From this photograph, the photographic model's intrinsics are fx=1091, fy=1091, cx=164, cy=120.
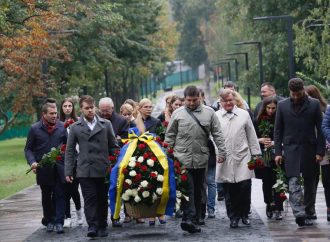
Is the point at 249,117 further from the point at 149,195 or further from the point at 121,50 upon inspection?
the point at 121,50

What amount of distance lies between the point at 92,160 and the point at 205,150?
153 centimetres

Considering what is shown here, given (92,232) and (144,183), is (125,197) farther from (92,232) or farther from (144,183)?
(92,232)

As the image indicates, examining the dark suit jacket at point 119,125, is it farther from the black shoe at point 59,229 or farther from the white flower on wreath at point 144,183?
the white flower on wreath at point 144,183

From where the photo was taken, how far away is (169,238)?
14.2 m

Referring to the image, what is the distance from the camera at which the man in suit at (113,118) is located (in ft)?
54.0

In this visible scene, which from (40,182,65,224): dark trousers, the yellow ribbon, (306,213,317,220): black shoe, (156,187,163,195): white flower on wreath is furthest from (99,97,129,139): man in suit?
(306,213,317,220): black shoe

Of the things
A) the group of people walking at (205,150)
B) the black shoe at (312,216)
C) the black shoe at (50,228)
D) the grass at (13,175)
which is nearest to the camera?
the group of people walking at (205,150)

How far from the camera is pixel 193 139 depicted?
14.7 m

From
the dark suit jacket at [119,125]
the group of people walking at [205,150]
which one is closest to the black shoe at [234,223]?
the group of people walking at [205,150]

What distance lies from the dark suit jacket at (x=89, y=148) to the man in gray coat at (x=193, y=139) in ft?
2.80

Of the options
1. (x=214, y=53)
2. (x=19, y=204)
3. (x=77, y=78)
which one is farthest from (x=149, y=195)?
(x=214, y=53)

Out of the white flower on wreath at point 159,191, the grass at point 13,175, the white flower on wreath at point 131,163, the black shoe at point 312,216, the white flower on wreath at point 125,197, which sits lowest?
the grass at point 13,175

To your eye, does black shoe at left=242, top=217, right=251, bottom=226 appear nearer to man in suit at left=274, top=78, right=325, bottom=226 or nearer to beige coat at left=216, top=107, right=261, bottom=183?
beige coat at left=216, top=107, right=261, bottom=183

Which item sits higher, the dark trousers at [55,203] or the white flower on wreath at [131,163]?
the white flower on wreath at [131,163]
